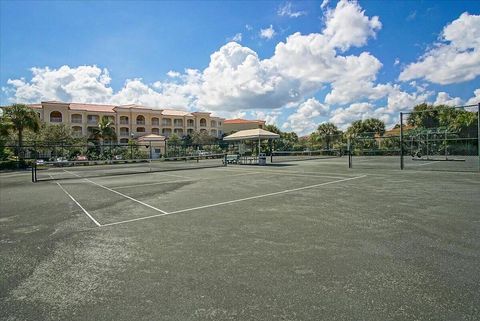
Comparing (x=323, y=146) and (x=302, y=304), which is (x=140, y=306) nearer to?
(x=302, y=304)

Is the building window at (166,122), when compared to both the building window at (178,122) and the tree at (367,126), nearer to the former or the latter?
the building window at (178,122)

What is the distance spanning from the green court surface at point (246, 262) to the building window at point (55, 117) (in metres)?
68.8

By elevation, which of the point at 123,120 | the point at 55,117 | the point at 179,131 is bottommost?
the point at 179,131

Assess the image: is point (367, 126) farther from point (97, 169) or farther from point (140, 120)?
point (140, 120)

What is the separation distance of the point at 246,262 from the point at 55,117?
7605 centimetres

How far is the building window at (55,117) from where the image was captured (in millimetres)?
64812

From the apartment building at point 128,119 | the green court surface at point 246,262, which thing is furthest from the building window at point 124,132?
the green court surface at point 246,262

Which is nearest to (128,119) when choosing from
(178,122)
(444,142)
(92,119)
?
(92,119)

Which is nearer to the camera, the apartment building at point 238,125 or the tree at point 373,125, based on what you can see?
the tree at point 373,125

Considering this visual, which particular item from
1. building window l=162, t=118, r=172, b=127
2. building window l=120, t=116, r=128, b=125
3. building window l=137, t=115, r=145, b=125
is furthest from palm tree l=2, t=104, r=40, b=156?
building window l=162, t=118, r=172, b=127

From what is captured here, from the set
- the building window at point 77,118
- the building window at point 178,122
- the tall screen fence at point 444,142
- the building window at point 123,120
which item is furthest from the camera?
the building window at point 178,122

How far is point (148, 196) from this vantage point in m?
10.1

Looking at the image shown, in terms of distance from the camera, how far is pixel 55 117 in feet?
215

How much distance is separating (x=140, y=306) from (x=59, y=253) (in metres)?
2.50
